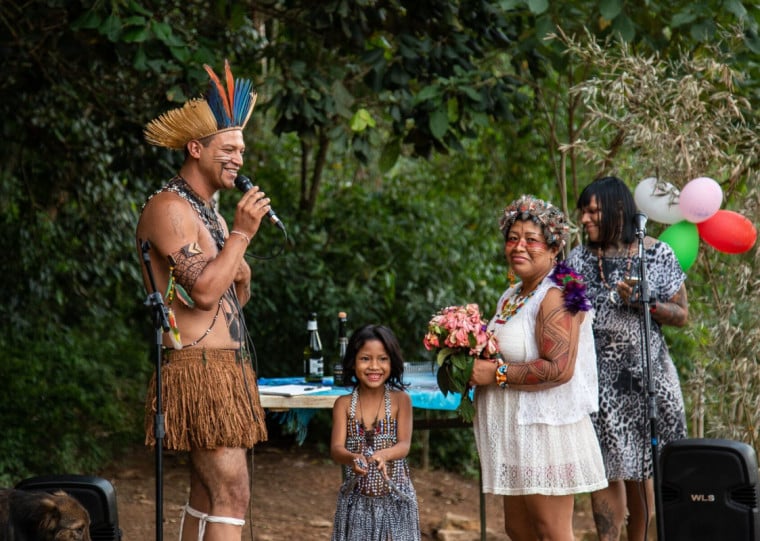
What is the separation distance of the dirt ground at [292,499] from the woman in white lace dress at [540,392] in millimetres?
3057

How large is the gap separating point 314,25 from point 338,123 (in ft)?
2.11

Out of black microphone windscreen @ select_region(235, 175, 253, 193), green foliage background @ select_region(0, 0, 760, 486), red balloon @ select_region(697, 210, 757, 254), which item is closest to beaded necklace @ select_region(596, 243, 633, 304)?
red balloon @ select_region(697, 210, 757, 254)

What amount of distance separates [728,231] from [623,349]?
1.13m

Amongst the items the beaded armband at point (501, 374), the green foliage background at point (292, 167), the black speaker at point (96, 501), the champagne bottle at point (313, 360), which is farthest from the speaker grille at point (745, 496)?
the black speaker at point (96, 501)

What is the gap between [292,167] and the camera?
10.9 metres

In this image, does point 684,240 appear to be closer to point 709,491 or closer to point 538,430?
point 709,491

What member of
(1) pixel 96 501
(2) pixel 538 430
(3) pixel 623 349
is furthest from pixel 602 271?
(1) pixel 96 501

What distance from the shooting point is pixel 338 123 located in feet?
21.9

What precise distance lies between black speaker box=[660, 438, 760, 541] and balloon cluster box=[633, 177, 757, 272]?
142cm

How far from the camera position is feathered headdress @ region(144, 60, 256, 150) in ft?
13.4

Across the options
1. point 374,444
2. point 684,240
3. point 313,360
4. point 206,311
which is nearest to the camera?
point 206,311

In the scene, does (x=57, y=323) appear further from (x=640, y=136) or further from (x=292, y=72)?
(x=640, y=136)

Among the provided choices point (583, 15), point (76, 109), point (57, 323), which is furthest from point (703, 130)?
point (57, 323)

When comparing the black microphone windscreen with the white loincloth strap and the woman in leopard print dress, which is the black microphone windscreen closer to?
the white loincloth strap
